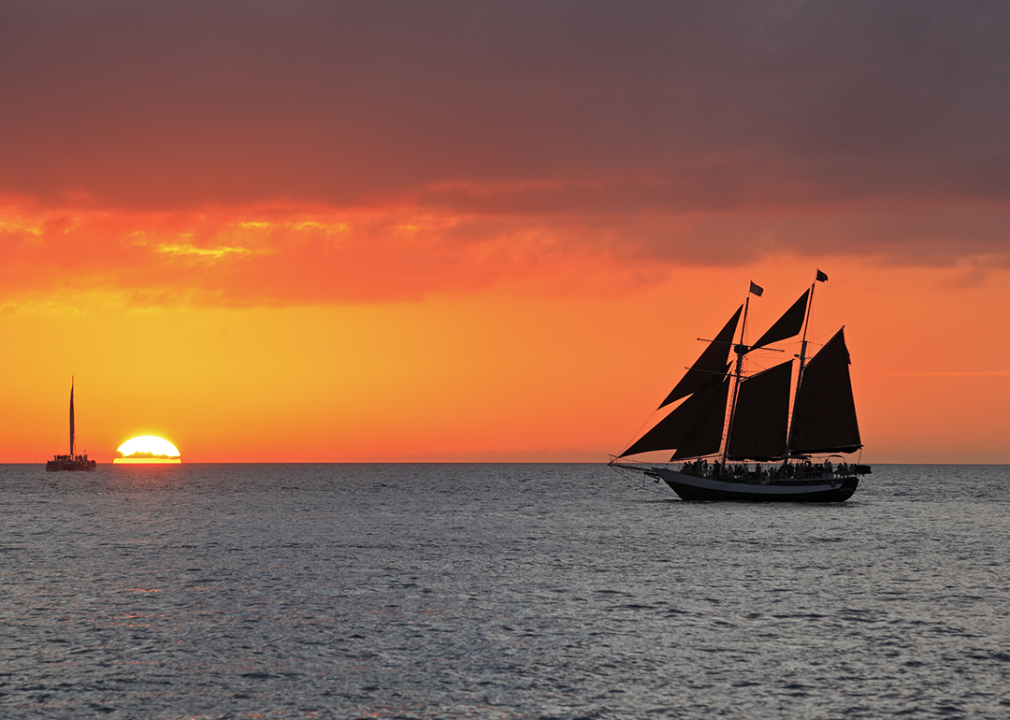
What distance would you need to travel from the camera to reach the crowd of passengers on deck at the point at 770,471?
108 m

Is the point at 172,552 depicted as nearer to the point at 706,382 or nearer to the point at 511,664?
the point at 511,664

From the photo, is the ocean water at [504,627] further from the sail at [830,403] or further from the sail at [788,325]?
the sail at [788,325]

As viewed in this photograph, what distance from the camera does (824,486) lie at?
108312 mm

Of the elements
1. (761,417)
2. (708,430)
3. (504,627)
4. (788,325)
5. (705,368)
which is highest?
(788,325)

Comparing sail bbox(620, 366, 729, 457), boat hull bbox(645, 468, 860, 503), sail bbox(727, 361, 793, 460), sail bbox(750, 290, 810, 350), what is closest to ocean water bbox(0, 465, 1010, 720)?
sail bbox(620, 366, 729, 457)

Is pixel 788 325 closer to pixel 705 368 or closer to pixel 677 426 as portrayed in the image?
pixel 705 368

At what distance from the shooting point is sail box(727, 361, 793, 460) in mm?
105875

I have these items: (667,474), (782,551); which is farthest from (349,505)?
(782,551)

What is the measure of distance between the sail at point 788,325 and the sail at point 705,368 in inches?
189

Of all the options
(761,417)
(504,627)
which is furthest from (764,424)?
(504,627)

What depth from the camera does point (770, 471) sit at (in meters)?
109

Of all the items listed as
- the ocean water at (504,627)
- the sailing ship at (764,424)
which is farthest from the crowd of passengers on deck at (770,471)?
the ocean water at (504,627)

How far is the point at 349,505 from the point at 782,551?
74732 millimetres

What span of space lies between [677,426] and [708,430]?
4.42 m
